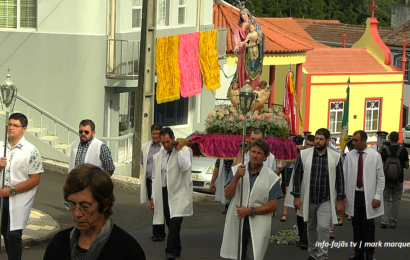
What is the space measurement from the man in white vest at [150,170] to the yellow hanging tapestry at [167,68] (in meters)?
9.70

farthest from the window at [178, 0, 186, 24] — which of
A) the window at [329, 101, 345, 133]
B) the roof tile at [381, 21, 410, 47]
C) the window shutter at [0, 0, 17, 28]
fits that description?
the roof tile at [381, 21, 410, 47]

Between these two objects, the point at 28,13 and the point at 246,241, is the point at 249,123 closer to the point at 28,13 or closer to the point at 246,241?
the point at 246,241

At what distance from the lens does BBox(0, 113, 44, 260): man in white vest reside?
304 inches

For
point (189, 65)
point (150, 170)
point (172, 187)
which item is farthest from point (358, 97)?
point (172, 187)

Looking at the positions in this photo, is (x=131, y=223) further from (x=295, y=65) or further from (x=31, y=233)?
(x=295, y=65)

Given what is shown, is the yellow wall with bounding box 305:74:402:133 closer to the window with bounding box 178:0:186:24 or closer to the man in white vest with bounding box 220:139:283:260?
the window with bounding box 178:0:186:24

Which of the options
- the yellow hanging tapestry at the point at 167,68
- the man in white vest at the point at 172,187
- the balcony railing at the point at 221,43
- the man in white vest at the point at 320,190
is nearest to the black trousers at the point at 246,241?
the man in white vest at the point at 320,190

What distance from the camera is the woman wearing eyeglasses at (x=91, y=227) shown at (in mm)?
4145

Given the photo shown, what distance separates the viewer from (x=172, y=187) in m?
9.80

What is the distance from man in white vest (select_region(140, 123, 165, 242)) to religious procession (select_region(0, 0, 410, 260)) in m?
0.02

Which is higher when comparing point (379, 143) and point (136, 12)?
point (136, 12)

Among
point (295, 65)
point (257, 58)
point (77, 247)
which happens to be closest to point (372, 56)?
point (295, 65)

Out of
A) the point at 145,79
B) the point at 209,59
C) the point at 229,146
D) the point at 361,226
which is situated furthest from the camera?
the point at 209,59

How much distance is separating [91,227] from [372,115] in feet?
105
